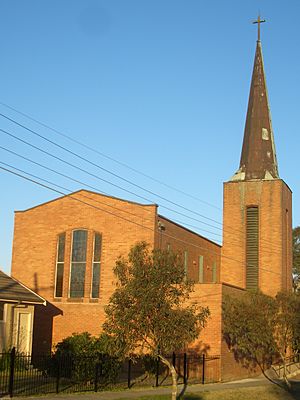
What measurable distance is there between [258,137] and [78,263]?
16.5 m

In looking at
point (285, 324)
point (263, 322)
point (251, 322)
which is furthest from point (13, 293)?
point (285, 324)

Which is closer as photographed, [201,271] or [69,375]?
[69,375]

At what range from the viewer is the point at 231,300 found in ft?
95.8

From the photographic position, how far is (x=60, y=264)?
35781 millimetres

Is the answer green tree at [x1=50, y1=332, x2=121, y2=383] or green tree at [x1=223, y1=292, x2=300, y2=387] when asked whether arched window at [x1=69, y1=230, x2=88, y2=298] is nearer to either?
green tree at [x1=223, y1=292, x2=300, y2=387]

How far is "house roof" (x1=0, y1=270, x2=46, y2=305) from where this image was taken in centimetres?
2659

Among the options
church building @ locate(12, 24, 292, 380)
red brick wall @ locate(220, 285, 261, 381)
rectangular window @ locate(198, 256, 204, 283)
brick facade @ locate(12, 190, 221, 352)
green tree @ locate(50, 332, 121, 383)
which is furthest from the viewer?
rectangular window @ locate(198, 256, 204, 283)

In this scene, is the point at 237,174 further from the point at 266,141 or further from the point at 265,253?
the point at 265,253

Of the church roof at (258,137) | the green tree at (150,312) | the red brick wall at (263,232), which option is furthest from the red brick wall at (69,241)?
the green tree at (150,312)

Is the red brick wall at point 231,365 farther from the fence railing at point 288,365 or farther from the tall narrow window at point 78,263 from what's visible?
the tall narrow window at point 78,263

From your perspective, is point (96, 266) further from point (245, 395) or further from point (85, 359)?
point (245, 395)

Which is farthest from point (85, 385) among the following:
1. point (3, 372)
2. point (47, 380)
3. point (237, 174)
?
point (237, 174)

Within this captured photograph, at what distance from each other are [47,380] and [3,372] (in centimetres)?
169

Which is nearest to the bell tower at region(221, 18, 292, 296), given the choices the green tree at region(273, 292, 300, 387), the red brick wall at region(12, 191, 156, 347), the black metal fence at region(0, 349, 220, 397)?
the red brick wall at region(12, 191, 156, 347)
